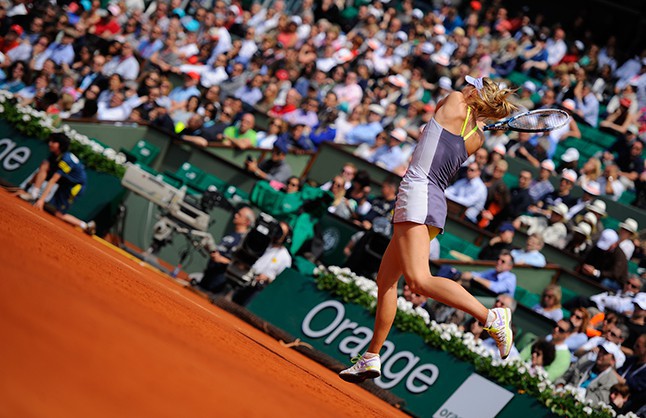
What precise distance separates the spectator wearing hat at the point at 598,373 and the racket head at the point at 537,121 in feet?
12.9

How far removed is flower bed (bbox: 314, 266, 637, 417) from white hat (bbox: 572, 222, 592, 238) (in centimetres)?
387

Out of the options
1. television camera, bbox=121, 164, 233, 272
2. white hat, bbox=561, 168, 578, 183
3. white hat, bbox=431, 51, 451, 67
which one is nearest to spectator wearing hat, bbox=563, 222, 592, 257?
white hat, bbox=561, 168, 578, 183

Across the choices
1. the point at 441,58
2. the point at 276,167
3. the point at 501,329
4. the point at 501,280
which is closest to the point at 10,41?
the point at 276,167

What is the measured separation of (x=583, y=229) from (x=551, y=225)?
48cm

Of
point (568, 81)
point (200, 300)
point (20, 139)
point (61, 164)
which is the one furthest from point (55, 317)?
point (568, 81)

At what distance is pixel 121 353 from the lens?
178 inches

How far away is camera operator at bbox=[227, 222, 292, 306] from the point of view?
10.9m

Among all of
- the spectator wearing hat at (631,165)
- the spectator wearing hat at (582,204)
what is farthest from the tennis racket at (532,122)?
the spectator wearing hat at (631,165)

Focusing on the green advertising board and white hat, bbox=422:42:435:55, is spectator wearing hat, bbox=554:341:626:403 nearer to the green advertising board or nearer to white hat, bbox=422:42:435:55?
the green advertising board

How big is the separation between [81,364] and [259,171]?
8968mm

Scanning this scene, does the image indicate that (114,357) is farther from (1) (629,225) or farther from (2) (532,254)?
(1) (629,225)

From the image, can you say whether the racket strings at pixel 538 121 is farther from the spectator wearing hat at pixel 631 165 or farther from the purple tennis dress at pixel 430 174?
the spectator wearing hat at pixel 631 165

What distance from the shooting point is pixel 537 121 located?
657 cm

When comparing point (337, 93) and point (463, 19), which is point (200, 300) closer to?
point (337, 93)
